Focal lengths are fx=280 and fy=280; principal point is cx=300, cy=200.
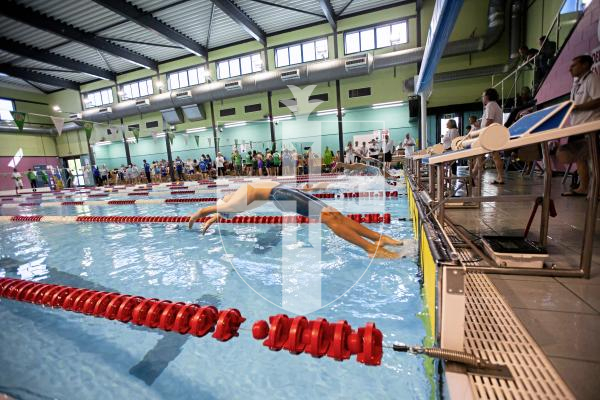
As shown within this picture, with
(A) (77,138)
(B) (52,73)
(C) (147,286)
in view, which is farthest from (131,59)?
(C) (147,286)

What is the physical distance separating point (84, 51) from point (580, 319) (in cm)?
2068

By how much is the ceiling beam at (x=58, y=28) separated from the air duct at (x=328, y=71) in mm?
2625

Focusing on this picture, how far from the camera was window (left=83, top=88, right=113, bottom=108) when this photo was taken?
19141 mm

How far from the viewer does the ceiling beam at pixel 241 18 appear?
1111 centimetres

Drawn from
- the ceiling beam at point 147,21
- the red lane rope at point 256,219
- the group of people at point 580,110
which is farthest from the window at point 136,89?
the group of people at point 580,110

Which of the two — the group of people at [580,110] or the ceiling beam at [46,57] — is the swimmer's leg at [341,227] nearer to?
the group of people at [580,110]

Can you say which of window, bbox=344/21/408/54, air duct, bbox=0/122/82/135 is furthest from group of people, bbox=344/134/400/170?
air duct, bbox=0/122/82/135

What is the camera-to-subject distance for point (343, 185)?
8.62 metres

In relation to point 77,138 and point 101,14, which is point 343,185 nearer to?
point 101,14

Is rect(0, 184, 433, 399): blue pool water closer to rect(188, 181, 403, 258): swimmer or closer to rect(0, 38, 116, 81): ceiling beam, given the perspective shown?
rect(188, 181, 403, 258): swimmer

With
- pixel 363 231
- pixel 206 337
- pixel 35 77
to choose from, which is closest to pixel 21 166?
pixel 35 77

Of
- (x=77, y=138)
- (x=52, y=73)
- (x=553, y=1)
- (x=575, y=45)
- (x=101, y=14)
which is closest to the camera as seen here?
(x=575, y=45)

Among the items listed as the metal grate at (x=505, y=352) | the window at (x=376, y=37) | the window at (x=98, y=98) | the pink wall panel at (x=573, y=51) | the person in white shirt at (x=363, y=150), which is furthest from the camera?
the window at (x=98, y=98)

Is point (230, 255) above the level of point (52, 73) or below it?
below
